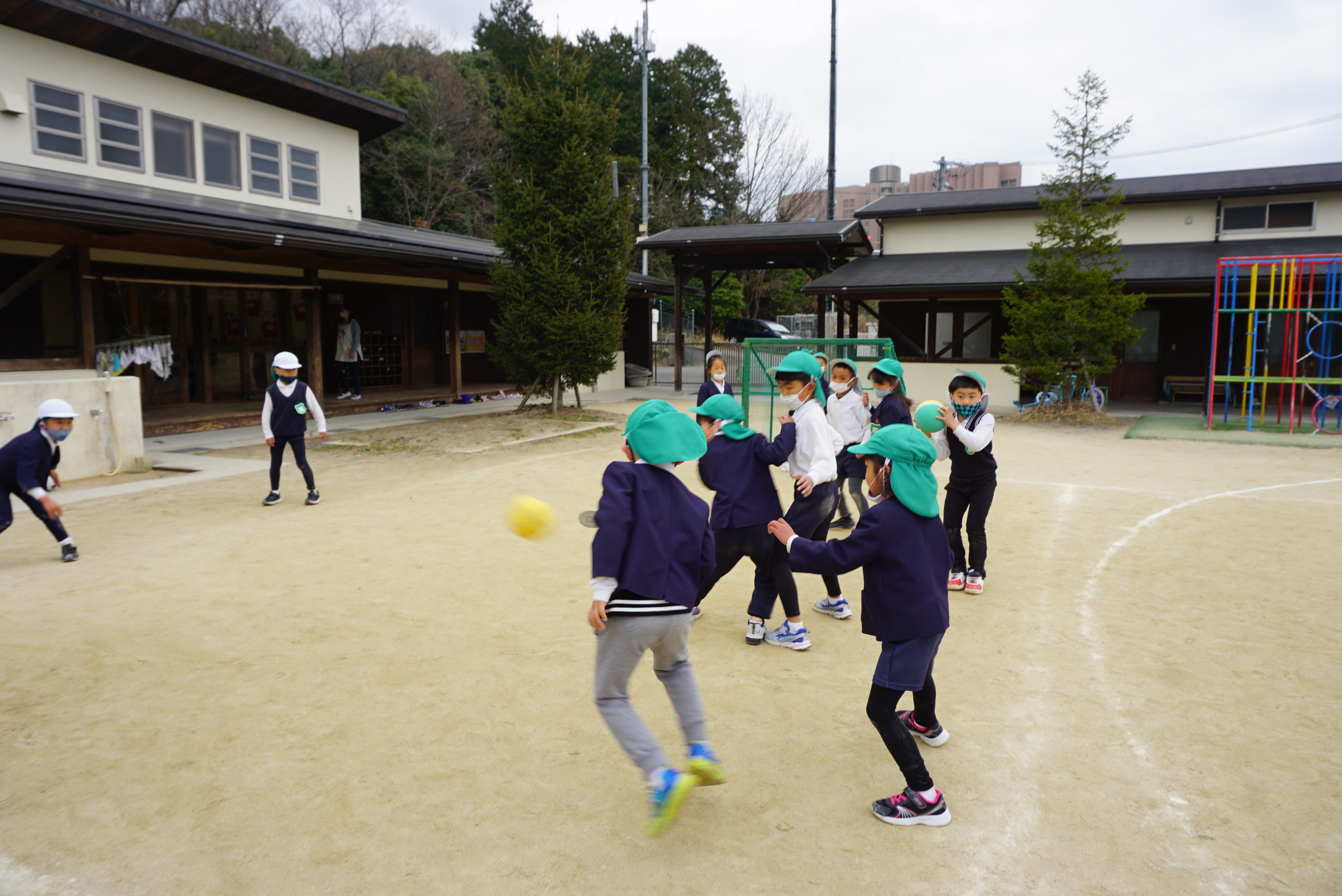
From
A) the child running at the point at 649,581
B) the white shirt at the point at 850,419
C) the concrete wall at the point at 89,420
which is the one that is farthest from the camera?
the concrete wall at the point at 89,420

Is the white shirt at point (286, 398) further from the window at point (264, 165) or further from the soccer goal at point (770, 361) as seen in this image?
the window at point (264, 165)

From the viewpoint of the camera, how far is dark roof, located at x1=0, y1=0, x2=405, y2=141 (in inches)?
555

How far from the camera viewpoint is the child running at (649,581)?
314 cm

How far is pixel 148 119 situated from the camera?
16.0 m

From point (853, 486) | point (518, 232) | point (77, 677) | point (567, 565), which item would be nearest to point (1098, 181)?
point (518, 232)

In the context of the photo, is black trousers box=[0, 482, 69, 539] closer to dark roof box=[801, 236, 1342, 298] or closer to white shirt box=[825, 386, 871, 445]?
white shirt box=[825, 386, 871, 445]

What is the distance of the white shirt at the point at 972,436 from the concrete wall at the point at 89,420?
1000 centimetres

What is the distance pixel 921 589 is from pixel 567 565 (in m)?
4.08

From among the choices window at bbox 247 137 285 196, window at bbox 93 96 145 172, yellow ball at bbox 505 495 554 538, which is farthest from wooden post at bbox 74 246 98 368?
yellow ball at bbox 505 495 554 538

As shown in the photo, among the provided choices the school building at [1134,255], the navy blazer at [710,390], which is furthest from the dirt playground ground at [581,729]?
the school building at [1134,255]

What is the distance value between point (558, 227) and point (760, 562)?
1199cm

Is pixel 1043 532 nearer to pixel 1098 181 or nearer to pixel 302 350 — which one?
pixel 1098 181

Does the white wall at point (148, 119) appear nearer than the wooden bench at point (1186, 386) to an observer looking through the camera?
Yes

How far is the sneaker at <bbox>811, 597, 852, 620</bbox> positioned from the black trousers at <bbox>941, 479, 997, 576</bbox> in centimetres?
89
